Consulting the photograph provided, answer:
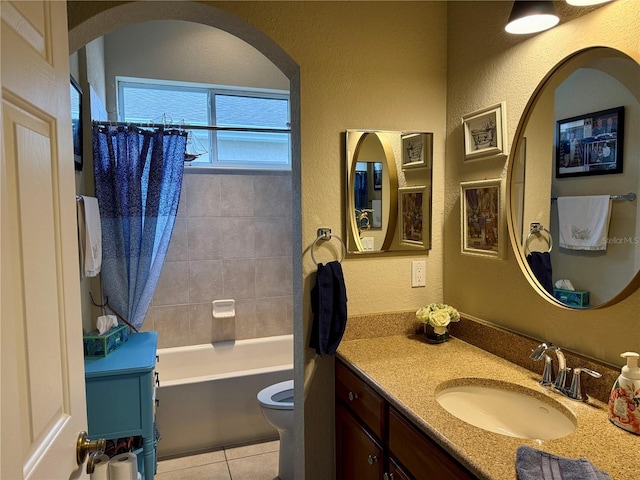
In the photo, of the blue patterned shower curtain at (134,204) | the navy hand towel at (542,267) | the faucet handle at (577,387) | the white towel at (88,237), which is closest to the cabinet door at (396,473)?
the faucet handle at (577,387)

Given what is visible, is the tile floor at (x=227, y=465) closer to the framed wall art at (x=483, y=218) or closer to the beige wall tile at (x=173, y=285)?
the beige wall tile at (x=173, y=285)

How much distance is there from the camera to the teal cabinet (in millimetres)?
1964

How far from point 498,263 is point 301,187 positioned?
85 centimetres

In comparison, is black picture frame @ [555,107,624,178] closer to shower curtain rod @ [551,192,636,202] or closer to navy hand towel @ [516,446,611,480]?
shower curtain rod @ [551,192,636,202]

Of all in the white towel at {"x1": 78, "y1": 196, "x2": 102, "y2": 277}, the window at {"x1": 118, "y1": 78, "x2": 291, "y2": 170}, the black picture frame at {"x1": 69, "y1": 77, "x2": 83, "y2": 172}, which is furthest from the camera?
the window at {"x1": 118, "y1": 78, "x2": 291, "y2": 170}

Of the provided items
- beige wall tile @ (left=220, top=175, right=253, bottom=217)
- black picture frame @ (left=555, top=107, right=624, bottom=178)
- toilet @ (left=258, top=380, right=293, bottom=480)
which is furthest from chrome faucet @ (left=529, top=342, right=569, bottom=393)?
beige wall tile @ (left=220, top=175, right=253, bottom=217)

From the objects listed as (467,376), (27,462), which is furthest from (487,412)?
(27,462)

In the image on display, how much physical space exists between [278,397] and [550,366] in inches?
65.4

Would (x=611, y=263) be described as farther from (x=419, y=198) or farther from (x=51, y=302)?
(x=51, y=302)

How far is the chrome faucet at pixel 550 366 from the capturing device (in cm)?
136

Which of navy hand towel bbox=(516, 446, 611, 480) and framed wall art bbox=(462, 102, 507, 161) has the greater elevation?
framed wall art bbox=(462, 102, 507, 161)

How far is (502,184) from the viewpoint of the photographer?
1.68m

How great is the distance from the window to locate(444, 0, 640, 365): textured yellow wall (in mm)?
1874

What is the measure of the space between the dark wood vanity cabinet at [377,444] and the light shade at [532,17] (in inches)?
51.6
